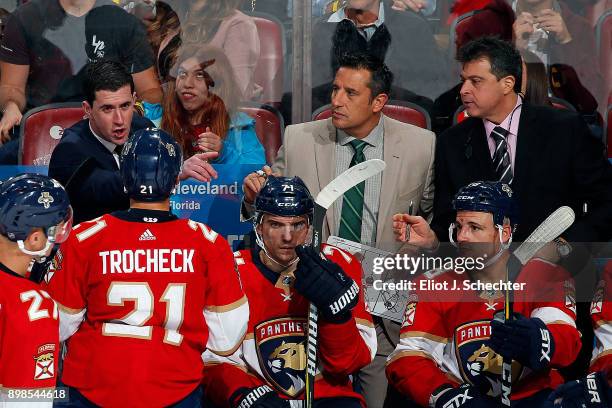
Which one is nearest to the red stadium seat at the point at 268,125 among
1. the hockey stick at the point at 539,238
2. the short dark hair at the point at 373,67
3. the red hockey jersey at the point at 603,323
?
the short dark hair at the point at 373,67

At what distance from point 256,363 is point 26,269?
3.28 feet

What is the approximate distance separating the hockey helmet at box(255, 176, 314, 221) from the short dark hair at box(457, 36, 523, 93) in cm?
110

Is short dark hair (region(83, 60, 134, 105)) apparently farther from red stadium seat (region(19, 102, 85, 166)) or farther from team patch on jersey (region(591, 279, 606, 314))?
team patch on jersey (region(591, 279, 606, 314))

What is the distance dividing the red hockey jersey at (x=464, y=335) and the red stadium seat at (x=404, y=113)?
38.3 inches

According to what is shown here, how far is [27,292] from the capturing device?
323 centimetres

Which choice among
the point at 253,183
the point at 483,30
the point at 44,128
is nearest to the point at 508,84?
the point at 483,30

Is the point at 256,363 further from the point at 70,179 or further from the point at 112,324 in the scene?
the point at 70,179

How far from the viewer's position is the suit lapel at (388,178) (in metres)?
4.56

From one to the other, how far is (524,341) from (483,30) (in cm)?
166

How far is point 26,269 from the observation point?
334 centimetres

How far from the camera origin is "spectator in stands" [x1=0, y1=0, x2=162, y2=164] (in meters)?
4.89

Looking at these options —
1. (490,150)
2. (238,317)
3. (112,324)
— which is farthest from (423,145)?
(112,324)

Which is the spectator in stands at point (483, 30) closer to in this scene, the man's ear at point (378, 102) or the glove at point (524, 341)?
the man's ear at point (378, 102)

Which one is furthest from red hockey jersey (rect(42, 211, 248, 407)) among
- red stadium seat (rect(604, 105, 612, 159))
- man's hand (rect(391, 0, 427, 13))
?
red stadium seat (rect(604, 105, 612, 159))
